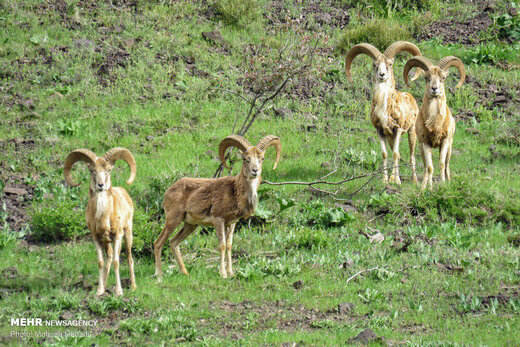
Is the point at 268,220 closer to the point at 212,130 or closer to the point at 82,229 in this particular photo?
the point at 82,229

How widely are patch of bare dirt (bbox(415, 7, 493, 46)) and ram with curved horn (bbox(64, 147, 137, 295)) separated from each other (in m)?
15.0

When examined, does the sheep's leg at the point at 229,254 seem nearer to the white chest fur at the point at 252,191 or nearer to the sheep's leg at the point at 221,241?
the sheep's leg at the point at 221,241

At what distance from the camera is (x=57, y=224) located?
12.0 metres

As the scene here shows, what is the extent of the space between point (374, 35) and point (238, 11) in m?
4.11

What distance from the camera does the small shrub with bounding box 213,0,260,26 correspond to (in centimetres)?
2238

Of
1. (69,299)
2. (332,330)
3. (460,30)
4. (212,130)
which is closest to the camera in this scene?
(332,330)

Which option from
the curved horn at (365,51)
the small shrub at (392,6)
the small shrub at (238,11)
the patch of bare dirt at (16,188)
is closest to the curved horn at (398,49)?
the curved horn at (365,51)

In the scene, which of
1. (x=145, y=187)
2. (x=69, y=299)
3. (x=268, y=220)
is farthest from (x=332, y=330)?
(x=145, y=187)

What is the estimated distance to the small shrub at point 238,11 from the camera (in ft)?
73.4

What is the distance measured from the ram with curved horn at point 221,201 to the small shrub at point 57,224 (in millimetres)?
1878

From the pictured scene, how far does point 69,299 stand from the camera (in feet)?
30.4

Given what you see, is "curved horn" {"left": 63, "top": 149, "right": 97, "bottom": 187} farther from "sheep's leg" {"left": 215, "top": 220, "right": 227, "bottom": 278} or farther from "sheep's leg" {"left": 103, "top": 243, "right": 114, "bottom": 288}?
"sheep's leg" {"left": 215, "top": 220, "right": 227, "bottom": 278}

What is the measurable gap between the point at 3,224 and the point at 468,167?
914 centimetres

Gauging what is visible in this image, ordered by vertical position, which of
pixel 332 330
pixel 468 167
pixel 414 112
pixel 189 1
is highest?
pixel 189 1
